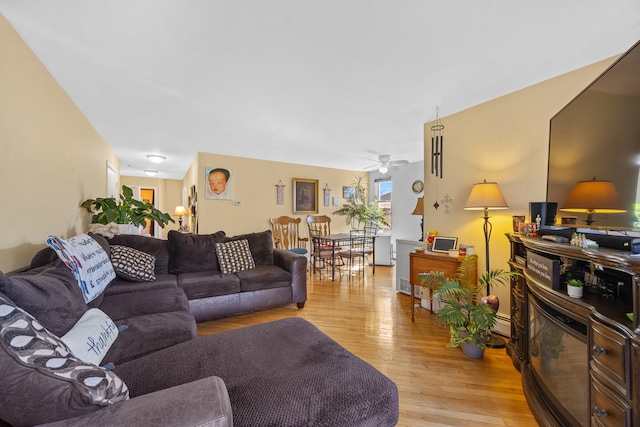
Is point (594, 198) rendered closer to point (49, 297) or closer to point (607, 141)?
point (607, 141)

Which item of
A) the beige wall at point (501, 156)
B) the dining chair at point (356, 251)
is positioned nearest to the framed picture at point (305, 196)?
the dining chair at point (356, 251)

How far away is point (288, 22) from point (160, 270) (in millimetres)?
2734

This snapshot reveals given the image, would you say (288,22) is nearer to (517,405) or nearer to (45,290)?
(45,290)

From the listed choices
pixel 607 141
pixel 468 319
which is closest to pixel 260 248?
pixel 468 319

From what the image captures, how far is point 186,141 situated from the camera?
13.2 ft

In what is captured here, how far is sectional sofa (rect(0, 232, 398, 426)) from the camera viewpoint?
2.11ft

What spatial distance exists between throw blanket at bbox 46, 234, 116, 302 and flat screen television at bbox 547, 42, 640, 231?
2983mm

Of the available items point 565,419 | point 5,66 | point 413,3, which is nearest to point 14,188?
point 5,66

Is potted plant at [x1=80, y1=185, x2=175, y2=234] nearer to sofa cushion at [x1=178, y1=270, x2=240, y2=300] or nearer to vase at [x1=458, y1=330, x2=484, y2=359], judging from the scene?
sofa cushion at [x1=178, y1=270, x2=240, y2=300]

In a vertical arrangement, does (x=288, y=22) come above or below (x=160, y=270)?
above

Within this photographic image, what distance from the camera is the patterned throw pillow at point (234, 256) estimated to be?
9.82 ft

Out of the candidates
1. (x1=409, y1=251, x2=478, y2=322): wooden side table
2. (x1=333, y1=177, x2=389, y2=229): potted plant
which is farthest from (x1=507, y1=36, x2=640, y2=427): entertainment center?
(x1=333, y1=177, x2=389, y2=229): potted plant

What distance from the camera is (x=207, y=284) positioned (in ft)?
8.69

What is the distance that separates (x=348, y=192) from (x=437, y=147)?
3650mm
